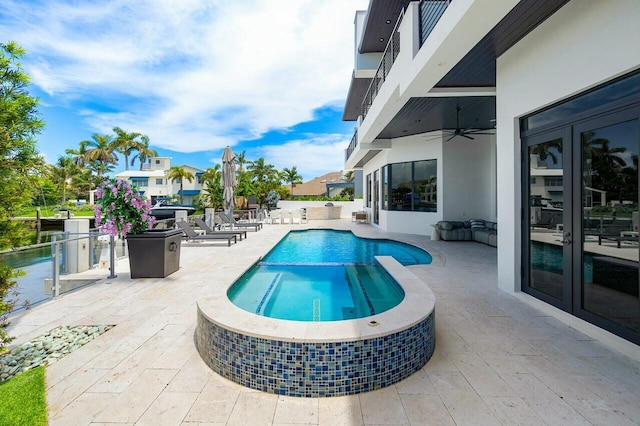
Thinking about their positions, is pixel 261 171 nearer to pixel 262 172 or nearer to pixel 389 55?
pixel 262 172

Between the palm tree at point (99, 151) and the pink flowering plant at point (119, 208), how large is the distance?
41.7 meters

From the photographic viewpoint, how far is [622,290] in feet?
10.9

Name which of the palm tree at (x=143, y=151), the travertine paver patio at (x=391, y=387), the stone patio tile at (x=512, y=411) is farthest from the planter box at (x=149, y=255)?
the palm tree at (x=143, y=151)

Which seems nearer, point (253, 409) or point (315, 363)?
point (253, 409)

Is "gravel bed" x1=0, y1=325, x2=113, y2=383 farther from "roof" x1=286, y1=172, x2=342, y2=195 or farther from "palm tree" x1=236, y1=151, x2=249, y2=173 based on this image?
"roof" x1=286, y1=172, x2=342, y2=195

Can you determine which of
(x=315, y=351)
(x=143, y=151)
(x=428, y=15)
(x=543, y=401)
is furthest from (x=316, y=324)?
(x=143, y=151)

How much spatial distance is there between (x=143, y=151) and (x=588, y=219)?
164 ft

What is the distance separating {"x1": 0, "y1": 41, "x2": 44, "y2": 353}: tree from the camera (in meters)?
2.29

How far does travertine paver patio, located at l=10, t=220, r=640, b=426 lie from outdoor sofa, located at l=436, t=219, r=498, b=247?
21.2 feet

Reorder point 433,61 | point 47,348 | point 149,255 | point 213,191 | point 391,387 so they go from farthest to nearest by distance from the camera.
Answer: point 213,191 < point 149,255 < point 433,61 < point 47,348 < point 391,387

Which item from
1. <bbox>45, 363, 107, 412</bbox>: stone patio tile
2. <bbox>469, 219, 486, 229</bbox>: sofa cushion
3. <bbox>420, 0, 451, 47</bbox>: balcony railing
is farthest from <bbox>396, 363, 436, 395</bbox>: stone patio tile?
<bbox>469, 219, 486, 229</bbox>: sofa cushion

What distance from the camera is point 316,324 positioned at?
8.83 ft

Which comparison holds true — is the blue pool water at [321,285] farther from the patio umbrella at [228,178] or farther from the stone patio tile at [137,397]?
the patio umbrella at [228,178]

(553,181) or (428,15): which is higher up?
(428,15)
